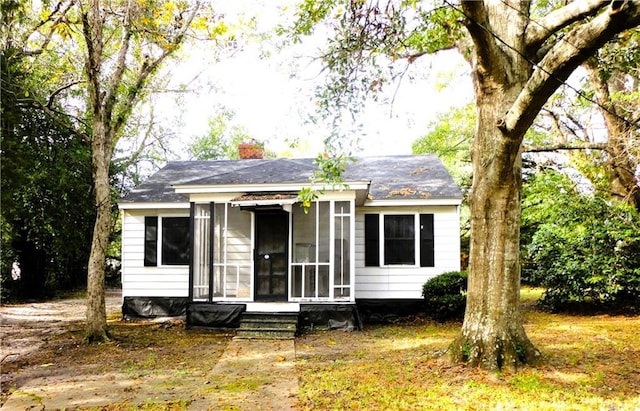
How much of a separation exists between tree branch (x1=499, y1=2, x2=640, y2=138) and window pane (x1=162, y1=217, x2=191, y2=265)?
9.60 m

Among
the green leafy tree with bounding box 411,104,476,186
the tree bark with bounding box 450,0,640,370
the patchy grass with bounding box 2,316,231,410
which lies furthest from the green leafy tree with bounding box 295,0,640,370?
the green leafy tree with bounding box 411,104,476,186

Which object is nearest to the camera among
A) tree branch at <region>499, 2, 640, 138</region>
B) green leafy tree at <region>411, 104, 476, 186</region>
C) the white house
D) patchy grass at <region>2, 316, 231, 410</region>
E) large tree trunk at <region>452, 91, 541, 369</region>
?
tree branch at <region>499, 2, 640, 138</region>

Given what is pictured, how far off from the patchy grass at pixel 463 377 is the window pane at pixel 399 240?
10.2 feet

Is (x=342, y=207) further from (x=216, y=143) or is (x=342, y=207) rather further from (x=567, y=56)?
(x=216, y=143)

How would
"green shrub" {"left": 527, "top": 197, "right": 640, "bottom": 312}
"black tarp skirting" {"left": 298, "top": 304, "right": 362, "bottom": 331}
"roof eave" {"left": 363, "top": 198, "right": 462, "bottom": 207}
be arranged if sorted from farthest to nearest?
"roof eave" {"left": 363, "top": 198, "right": 462, "bottom": 207} < "green shrub" {"left": 527, "top": 197, "right": 640, "bottom": 312} < "black tarp skirting" {"left": 298, "top": 304, "right": 362, "bottom": 331}

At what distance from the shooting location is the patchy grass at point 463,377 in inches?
216

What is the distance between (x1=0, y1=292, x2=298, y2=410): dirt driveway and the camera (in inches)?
237

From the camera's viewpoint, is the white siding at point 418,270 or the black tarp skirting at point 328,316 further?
the white siding at point 418,270

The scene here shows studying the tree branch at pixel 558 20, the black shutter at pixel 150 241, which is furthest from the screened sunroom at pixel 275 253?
the tree branch at pixel 558 20

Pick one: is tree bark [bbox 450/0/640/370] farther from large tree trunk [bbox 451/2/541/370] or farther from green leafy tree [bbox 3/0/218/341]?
green leafy tree [bbox 3/0/218/341]

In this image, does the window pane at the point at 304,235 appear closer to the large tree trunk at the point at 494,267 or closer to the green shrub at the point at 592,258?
the large tree trunk at the point at 494,267

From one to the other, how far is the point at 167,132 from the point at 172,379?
22438mm

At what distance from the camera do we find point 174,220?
13.2m

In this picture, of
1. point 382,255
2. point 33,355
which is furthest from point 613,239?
point 33,355
